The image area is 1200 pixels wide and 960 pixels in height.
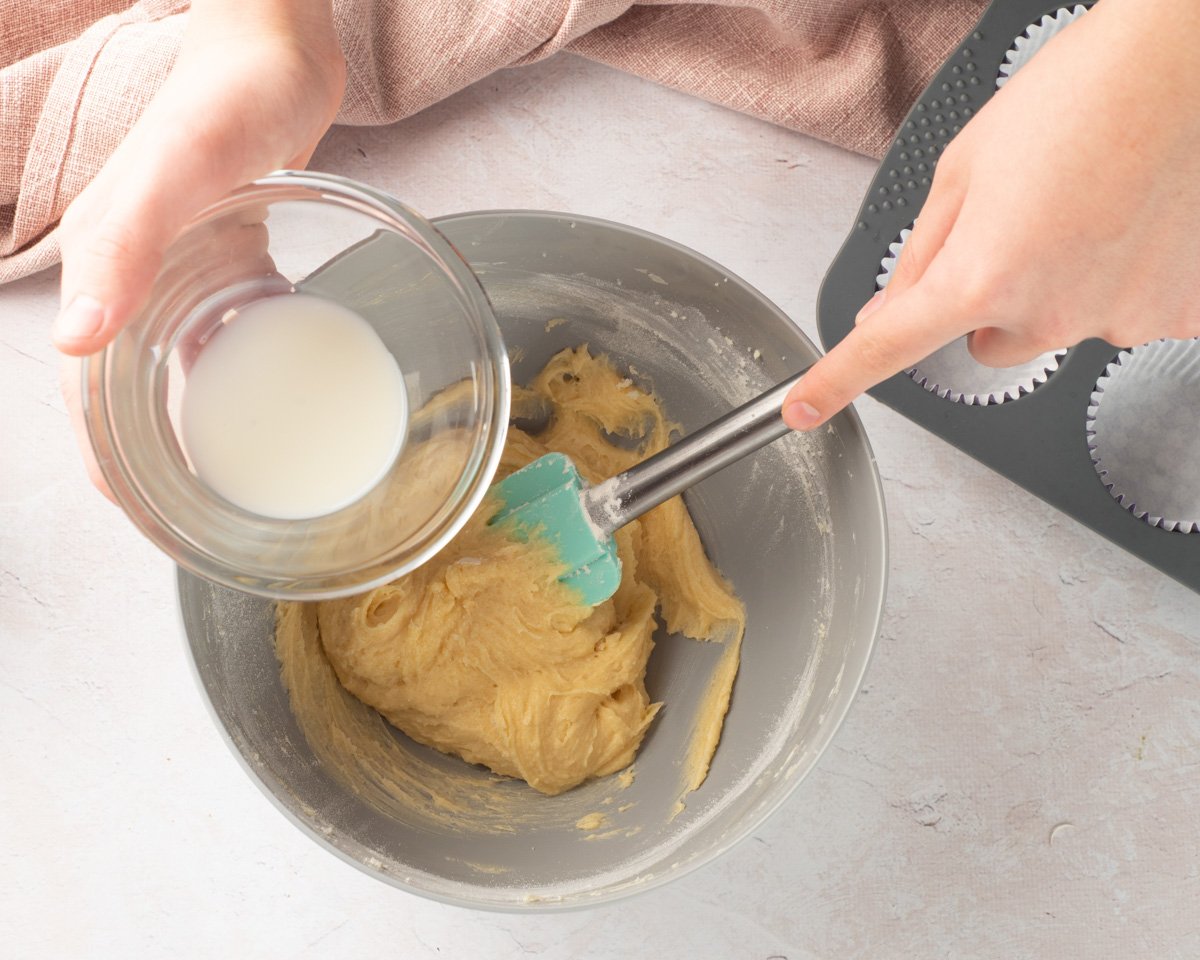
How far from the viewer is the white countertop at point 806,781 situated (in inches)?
50.3

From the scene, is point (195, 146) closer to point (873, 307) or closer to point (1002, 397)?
point (873, 307)

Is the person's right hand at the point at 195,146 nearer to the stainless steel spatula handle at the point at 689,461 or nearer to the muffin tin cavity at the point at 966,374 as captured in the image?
→ the stainless steel spatula handle at the point at 689,461

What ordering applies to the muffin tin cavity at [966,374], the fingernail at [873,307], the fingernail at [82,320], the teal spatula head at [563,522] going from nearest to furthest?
the fingernail at [82,320] < the fingernail at [873,307] < the teal spatula head at [563,522] < the muffin tin cavity at [966,374]

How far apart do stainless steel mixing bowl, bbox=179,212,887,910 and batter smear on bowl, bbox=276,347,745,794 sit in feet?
0.09

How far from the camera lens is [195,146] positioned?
90cm

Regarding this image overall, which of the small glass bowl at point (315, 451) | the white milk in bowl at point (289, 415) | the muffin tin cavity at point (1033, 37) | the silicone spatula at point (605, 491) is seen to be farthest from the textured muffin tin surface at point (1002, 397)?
the white milk in bowl at point (289, 415)

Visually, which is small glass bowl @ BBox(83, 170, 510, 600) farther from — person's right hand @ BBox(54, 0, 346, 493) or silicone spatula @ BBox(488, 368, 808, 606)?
silicone spatula @ BBox(488, 368, 808, 606)

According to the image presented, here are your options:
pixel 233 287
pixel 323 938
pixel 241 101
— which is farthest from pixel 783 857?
pixel 241 101

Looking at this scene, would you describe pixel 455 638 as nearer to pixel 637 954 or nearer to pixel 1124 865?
pixel 637 954

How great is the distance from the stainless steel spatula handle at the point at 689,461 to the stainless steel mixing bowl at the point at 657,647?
0.33 ft

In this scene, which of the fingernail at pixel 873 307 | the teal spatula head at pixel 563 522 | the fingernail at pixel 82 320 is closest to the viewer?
the fingernail at pixel 82 320

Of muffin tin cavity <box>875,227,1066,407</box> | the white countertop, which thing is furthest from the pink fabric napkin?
muffin tin cavity <box>875,227,1066,407</box>

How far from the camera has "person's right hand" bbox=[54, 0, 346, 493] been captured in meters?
0.81

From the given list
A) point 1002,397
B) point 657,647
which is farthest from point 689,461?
point 1002,397
